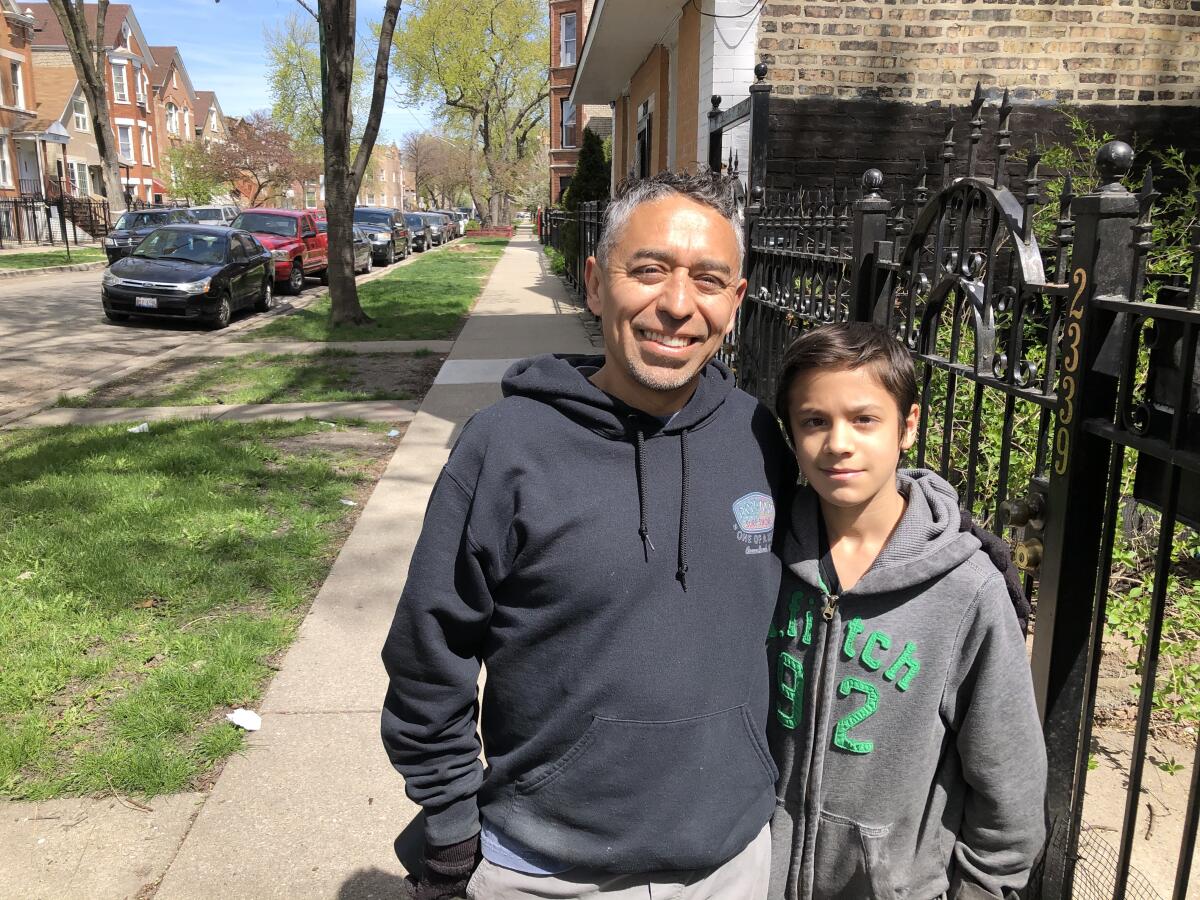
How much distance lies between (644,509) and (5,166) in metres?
51.1

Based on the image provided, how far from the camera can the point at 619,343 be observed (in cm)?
173

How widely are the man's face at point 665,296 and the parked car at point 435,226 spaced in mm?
44733

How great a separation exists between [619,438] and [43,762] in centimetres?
274

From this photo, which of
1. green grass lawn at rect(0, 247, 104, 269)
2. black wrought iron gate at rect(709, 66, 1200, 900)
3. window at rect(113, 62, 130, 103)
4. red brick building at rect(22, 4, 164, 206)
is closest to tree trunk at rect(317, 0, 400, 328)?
black wrought iron gate at rect(709, 66, 1200, 900)

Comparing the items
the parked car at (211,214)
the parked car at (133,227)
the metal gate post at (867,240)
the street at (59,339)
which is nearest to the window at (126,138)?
the parked car at (211,214)

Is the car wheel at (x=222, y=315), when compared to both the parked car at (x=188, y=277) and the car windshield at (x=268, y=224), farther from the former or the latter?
the car windshield at (x=268, y=224)

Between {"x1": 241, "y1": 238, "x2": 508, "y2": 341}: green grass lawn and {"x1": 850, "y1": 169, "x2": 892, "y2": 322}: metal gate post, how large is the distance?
11.1 meters

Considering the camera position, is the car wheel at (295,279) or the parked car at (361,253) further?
the parked car at (361,253)

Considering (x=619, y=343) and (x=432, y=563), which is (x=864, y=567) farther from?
(x=432, y=563)

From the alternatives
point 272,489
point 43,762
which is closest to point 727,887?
point 43,762

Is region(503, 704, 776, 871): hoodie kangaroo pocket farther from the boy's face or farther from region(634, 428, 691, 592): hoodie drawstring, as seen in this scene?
the boy's face

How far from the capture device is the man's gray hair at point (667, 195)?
172 centimetres

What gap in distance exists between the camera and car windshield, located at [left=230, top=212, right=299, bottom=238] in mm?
22062

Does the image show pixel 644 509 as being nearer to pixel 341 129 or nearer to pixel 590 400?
pixel 590 400
